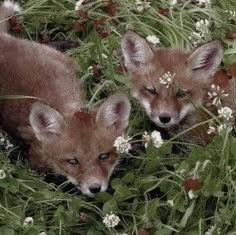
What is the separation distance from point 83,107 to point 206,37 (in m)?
1.15

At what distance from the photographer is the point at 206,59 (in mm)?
5625

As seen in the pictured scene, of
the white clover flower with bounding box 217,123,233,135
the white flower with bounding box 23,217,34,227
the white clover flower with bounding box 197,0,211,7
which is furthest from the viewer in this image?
the white clover flower with bounding box 197,0,211,7

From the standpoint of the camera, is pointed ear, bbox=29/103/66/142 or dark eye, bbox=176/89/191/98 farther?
dark eye, bbox=176/89/191/98

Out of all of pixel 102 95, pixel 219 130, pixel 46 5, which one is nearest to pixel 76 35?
pixel 46 5

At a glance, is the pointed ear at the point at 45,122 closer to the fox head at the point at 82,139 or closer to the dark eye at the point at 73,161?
the fox head at the point at 82,139

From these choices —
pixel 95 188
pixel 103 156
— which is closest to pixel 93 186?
pixel 95 188

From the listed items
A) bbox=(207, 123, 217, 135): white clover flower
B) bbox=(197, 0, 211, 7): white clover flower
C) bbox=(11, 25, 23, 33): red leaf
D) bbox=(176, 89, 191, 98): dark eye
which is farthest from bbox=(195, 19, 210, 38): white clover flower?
bbox=(11, 25, 23, 33): red leaf

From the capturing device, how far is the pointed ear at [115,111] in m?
5.10

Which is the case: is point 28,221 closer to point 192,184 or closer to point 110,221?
point 110,221

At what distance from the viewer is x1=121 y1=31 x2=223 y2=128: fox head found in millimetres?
5516

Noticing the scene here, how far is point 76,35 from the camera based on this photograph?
6625 mm

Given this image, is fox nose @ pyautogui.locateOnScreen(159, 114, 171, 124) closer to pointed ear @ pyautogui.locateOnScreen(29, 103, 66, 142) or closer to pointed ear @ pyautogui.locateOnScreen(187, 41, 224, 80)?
pointed ear @ pyautogui.locateOnScreen(187, 41, 224, 80)

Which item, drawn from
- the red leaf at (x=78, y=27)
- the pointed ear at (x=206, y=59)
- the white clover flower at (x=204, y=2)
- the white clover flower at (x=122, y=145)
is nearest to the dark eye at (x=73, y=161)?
the white clover flower at (x=122, y=145)

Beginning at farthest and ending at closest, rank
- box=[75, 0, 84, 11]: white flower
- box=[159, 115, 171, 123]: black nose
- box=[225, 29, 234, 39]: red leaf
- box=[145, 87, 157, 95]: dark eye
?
1. box=[75, 0, 84, 11]: white flower
2. box=[225, 29, 234, 39]: red leaf
3. box=[145, 87, 157, 95]: dark eye
4. box=[159, 115, 171, 123]: black nose
